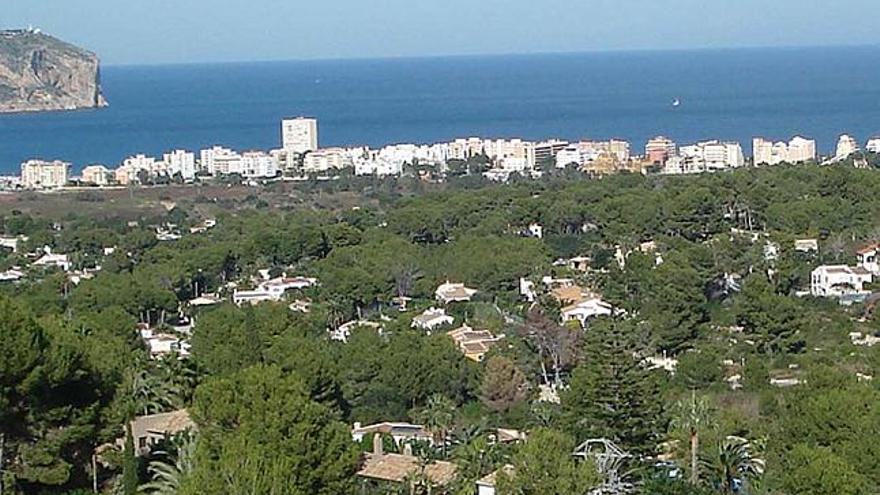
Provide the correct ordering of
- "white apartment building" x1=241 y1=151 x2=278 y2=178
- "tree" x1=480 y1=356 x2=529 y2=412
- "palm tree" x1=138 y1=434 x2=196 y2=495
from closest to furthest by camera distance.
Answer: "palm tree" x1=138 y1=434 x2=196 y2=495
"tree" x1=480 y1=356 x2=529 y2=412
"white apartment building" x1=241 y1=151 x2=278 y2=178


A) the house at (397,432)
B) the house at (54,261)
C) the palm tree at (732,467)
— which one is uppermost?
the palm tree at (732,467)

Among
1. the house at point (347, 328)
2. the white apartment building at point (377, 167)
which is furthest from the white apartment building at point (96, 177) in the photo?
the house at point (347, 328)

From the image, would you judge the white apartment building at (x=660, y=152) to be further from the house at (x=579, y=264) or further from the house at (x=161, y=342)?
the house at (x=161, y=342)

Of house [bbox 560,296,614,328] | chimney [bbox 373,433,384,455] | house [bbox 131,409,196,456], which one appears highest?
house [bbox 131,409,196,456]

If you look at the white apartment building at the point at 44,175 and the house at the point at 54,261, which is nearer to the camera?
the house at the point at 54,261

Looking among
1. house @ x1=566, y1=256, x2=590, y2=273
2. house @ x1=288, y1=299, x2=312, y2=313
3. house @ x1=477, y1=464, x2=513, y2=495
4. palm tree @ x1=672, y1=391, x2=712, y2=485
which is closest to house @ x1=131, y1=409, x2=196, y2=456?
house @ x1=477, y1=464, x2=513, y2=495

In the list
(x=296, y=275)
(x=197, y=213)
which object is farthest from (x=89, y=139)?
(x=296, y=275)

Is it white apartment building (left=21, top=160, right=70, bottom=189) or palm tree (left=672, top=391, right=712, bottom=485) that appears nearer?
palm tree (left=672, top=391, right=712, bottom=485)

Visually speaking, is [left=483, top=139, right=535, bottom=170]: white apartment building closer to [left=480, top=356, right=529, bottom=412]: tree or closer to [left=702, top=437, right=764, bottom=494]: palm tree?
[left=480, top=356, right=529, bottom=412]: tree
